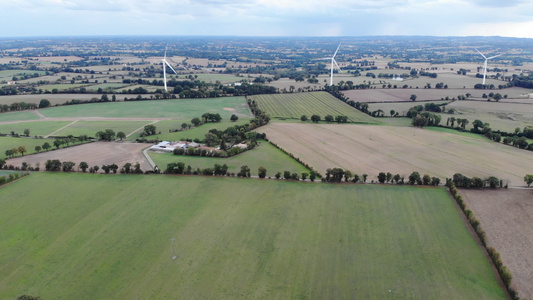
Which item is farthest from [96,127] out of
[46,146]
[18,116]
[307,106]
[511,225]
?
[511,225]

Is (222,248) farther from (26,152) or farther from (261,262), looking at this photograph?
(26,152)

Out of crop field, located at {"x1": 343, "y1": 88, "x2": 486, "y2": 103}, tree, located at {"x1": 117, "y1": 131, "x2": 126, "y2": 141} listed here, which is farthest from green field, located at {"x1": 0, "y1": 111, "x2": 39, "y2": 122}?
crop field, located at {"x1": 343, "y1": 88, "x2": 486, "y2": 103}

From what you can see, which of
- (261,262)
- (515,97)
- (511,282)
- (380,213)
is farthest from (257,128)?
(515,97)

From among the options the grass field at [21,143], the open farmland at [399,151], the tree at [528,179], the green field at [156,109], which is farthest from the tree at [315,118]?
the grass field at [21,143]

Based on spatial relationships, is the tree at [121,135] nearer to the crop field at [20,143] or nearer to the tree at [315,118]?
the crop field at [20,143]

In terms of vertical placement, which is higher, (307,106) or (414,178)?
(307,106)

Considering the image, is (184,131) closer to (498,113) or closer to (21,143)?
(21,143)
